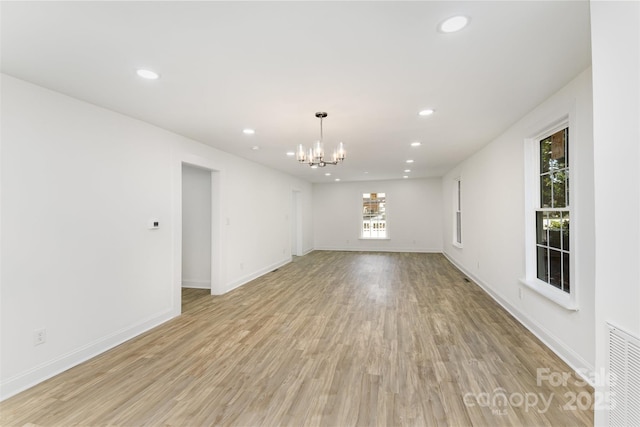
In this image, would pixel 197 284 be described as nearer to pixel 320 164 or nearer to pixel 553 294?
pixel 320 164

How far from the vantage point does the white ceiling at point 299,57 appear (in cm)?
156

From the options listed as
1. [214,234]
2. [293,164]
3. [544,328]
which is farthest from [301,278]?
[544,328]

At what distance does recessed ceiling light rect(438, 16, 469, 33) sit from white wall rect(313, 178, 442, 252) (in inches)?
319

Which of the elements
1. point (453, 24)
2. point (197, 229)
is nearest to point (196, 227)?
point (197, 229)

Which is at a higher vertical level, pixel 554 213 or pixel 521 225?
pixel 554 213

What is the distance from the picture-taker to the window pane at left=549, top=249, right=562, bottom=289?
9.37 feet

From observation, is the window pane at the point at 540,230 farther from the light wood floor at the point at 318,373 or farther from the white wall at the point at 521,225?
the light wood floor at the point at 318,373

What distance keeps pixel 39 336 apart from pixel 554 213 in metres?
4.95

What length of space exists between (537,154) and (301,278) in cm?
454

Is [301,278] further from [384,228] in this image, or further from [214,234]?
[384,228]

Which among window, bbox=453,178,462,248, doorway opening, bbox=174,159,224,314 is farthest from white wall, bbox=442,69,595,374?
doorway opening, bbox=174,159,224,314

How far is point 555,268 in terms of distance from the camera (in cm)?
294

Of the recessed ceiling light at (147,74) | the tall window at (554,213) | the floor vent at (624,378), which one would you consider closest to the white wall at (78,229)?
the recessed ceiling light at (147,74)

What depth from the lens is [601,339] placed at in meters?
1.37
